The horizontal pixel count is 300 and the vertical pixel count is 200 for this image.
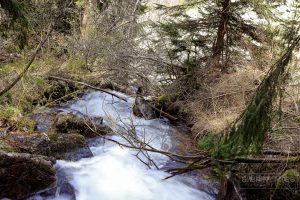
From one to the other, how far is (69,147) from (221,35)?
239 inches

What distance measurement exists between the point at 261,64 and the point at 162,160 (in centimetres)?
411

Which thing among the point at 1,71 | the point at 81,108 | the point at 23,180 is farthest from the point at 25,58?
the point at 23,180

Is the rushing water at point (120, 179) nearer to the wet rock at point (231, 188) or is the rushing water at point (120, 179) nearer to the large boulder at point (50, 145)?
the large boulder at point (50, 145)

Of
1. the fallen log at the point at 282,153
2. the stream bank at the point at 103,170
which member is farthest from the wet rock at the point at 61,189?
the fallen log at the point at 282,153

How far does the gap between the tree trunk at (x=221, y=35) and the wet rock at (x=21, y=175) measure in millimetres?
6595

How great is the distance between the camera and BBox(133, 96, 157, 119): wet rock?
11227mm

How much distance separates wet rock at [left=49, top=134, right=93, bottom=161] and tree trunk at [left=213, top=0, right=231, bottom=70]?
5124 mm

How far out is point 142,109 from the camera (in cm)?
1132

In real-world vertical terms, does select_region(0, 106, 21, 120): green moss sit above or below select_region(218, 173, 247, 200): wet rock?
above

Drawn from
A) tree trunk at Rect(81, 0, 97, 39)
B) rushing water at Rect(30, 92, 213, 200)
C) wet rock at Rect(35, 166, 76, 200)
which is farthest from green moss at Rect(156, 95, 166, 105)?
wet rock at Rect(35, 166, 76, 200)

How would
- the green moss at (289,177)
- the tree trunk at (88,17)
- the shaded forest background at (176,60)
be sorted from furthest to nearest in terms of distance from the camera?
→ the tree trunk at (88,17) < the shaded forest background at (176,60) < the green moss at (289,177)

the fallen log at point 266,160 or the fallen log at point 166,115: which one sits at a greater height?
the fallen log at point 266,160

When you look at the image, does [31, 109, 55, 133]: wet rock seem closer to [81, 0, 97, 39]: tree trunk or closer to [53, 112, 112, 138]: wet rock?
[53, 112, 112, 138]: wet rock

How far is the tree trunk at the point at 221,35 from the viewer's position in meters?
10.8
